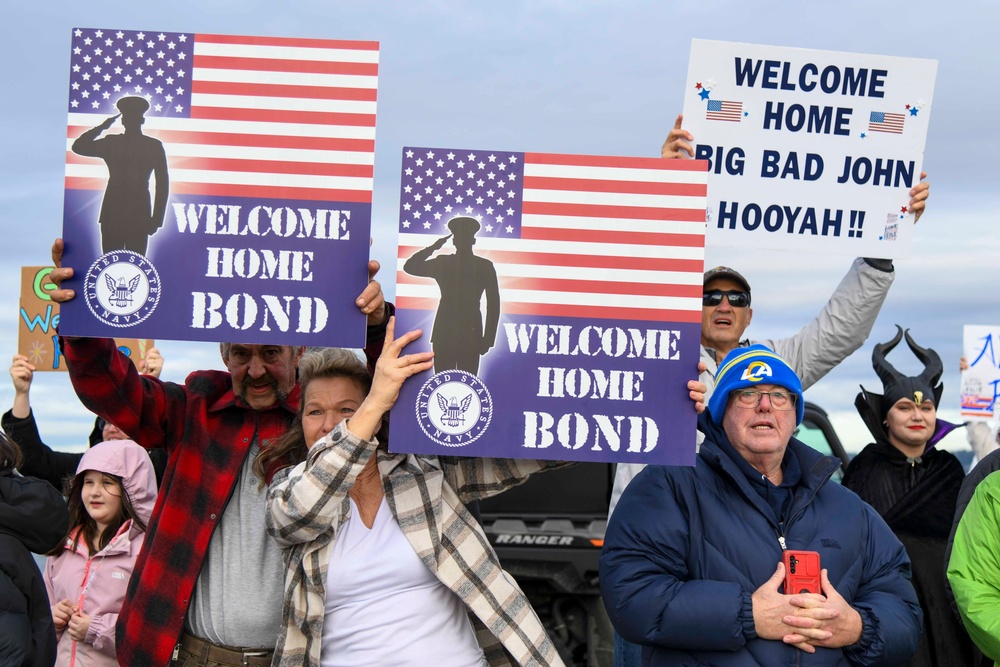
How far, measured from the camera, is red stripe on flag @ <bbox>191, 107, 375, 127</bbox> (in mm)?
3525

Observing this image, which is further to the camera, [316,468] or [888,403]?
[888,403]

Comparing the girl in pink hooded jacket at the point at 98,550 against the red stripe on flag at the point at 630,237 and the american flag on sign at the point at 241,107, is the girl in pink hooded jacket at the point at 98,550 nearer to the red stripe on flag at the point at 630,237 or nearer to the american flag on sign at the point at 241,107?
the american flag on sign at the point at 241,107

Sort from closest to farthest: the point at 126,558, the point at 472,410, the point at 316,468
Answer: the point at 316,468, the point at 472,410, the point at 126,558

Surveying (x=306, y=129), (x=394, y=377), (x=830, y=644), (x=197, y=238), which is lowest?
(x=830, y=644)

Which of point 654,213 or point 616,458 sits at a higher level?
point 654,213

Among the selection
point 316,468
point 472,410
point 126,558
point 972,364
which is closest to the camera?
point 316,468

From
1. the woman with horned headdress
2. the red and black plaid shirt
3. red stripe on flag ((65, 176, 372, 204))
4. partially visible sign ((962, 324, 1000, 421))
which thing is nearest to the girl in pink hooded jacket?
the red and black plaid shirt

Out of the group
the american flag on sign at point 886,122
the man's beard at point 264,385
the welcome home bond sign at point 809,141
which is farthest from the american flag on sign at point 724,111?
the man's beard at point 264,385

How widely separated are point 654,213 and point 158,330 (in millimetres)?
1602

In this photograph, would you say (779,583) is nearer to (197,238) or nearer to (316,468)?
(316,468)

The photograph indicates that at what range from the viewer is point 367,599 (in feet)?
10.8

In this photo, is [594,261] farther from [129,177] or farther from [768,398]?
[129,177]

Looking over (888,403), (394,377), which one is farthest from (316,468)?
(888,403)

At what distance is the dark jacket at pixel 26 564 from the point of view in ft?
13.3
